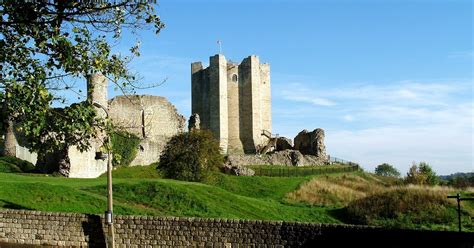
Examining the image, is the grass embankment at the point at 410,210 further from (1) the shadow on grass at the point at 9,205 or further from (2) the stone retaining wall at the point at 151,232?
(1) the shadow on grass at the point at 9,205

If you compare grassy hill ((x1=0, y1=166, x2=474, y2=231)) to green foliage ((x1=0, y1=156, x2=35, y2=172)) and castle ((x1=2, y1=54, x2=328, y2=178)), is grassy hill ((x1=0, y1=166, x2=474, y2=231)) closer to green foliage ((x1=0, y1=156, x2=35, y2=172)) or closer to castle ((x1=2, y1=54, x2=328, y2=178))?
green foliage ((x1=0, y1=156, x2=35, y2=172))

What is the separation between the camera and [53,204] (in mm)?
23031

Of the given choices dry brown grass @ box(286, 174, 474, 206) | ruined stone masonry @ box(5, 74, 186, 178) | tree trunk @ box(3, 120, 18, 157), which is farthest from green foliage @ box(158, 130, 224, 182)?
tree trunk @ box(3, 120, 18, 157)

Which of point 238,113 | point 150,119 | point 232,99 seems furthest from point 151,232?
→ point 238,113

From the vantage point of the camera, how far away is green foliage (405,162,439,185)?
160 feet

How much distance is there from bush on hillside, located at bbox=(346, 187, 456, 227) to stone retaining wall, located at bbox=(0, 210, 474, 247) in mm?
10629

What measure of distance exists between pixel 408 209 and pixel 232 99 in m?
44.1

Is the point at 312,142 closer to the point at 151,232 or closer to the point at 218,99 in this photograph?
the point at 218,99

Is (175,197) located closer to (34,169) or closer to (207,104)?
(34,169)

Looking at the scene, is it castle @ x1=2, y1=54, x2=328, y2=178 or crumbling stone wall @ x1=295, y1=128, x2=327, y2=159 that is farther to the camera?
crumbling stone wall @ x1=295, y1=128, x2=327, y2=159

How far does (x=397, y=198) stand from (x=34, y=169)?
22588 mm

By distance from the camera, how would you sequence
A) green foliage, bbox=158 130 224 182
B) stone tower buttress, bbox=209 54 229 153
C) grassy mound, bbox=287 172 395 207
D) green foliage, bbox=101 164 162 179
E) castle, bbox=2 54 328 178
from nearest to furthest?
green foliage, bbox=158 130 224 182 < grassy mound, bbox=287 172 395 207 < green foliage, bbox=101 164 162 179 < castle, bbox=2 54 328 178 < stone tower buttress, bbox=209 54 229 153

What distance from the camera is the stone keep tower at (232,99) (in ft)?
234

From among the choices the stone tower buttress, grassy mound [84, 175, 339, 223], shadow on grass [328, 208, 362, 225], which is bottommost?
shadow on grass [328, 208, 362, 225]
